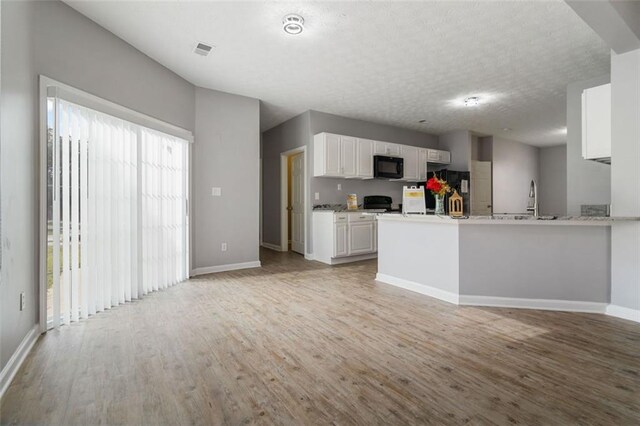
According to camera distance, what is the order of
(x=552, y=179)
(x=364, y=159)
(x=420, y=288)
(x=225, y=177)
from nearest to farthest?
(x=420, y=288) < (x=225, y=177) < (x=364, y=159) < (x=552, y=179)

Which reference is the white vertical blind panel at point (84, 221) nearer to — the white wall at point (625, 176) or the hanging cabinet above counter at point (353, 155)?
the hanging cabinet above counter at point (353, 155)

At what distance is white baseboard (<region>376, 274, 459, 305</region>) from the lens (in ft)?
10.4

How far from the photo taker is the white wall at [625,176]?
2.65 metres

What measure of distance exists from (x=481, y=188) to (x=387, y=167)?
2917 millimetres

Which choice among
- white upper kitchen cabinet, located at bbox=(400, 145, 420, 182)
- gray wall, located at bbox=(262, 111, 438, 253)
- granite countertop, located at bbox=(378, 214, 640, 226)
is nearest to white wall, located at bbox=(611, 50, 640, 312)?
granite countertop, located at bbox=(378, 214, 640, 226)

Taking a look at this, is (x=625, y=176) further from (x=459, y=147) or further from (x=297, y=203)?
(x=297, y=203)

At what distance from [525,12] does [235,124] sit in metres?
3.77

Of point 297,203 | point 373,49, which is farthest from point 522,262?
point 297,203

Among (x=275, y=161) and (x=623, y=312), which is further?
(x=275, y=161)

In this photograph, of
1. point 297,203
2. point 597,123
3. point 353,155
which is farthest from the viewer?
point 297,203

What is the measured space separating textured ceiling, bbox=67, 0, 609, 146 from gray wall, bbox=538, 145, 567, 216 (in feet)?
14.1

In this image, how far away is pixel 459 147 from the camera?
23.7ft

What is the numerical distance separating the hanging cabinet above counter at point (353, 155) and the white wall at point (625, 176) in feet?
11.7

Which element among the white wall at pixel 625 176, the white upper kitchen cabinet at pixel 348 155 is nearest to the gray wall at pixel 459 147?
the white upper kitchen cabinet at pixel 348 155
